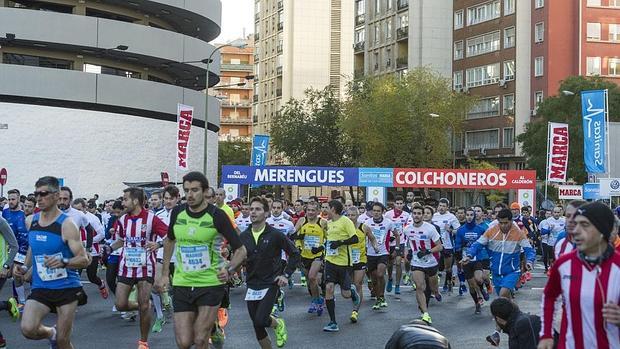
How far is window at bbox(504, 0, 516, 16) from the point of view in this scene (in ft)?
222

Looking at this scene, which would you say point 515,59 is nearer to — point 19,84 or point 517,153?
point 517,153

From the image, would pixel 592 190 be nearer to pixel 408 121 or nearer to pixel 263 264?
pixel 408 121

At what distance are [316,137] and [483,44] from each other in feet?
48.0

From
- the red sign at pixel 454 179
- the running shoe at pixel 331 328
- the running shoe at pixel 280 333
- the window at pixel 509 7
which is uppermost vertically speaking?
the window at pixel 509 7

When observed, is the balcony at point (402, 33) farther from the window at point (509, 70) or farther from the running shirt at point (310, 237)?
the running shirt at point (310, 237)

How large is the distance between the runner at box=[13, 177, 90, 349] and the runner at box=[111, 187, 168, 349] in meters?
2.69

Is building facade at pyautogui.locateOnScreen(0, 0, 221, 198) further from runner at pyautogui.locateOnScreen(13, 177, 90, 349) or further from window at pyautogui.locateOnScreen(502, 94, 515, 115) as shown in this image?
runner at pyautogui.locateOnScreen(13, 177, 90, 349)

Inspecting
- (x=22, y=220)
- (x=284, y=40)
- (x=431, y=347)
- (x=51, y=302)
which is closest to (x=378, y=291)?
(x=22, y=220)

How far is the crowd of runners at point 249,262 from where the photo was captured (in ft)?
18.0

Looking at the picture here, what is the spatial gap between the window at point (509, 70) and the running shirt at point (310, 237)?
53.4 m

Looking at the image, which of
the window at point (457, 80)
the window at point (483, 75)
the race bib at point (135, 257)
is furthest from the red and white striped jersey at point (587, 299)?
the window at point (457, 80)

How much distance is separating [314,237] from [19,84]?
2970 cm

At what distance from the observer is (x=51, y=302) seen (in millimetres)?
8680

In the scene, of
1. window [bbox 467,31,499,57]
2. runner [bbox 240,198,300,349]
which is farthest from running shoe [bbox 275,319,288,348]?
window [bbox 467,31,499,57]
